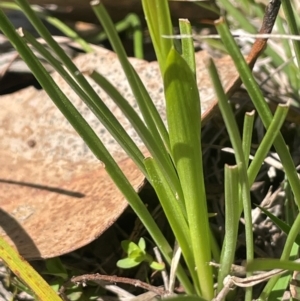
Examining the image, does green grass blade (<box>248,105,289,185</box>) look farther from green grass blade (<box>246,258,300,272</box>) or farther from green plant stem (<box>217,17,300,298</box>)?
green grass blade (<box>246,258,300,272</box>)

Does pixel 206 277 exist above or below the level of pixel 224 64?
below

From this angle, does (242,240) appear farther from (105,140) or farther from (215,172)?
(105,140)

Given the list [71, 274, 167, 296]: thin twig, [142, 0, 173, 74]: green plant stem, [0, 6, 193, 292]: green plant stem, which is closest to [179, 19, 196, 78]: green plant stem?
[142, 0, 173, 74]: green plant stem

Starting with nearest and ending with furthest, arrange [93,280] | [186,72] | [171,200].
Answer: [186,72], [171,200], [93,280]

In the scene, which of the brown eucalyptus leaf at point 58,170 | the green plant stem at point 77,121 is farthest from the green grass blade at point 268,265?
the brown eucalyptus leaf at point 58,170

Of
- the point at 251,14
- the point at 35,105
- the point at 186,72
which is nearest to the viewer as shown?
the point at 186,72

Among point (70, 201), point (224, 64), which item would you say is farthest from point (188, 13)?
point (70, 201)

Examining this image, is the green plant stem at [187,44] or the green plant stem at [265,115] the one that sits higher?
the green plant stem at [187,44]

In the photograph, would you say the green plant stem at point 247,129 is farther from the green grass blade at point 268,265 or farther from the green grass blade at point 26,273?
the green grass blade at point 26,273
